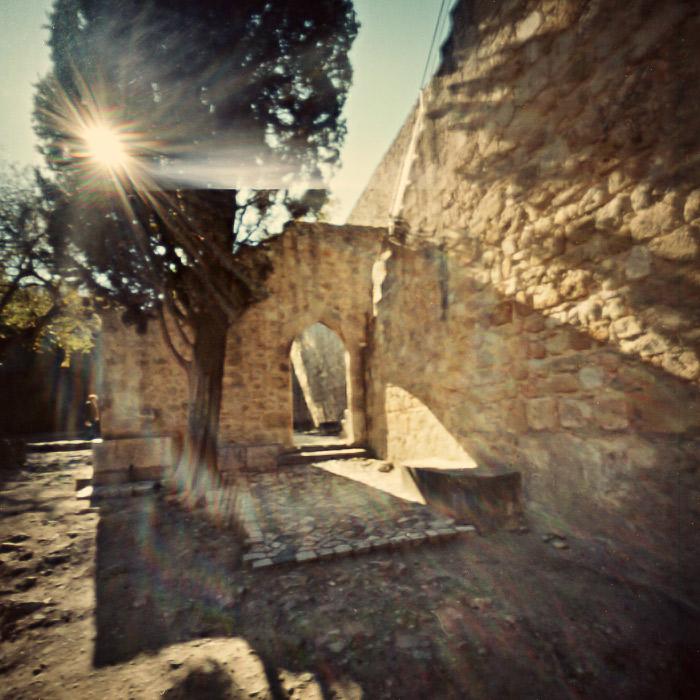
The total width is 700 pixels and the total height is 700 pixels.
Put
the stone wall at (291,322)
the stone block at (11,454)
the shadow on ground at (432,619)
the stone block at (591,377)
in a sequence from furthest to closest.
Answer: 1. the stone block at (11,454)
2. the stone wall at (291,322)
3. the stone block at (591,377)
4. the shadow on ground at (432,619)

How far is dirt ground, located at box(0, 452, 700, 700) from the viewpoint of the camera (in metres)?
1.74

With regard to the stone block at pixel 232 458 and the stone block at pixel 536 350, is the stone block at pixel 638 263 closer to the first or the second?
the stone block at pixel 536 350

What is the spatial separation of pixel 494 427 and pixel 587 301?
1.46m

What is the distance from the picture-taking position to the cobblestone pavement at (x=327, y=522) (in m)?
3.13

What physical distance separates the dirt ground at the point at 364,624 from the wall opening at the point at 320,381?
30.0 ft

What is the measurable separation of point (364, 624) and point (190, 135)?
19.5ft

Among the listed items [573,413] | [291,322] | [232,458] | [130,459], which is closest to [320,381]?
[291,322]

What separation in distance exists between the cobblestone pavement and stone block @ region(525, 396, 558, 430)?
1.10 meters

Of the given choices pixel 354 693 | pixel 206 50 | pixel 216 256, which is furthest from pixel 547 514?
pixel 206 50

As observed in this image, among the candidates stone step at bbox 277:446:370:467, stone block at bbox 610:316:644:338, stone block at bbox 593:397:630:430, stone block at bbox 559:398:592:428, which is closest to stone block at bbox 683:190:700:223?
stone block at bbox 610:316:644:338

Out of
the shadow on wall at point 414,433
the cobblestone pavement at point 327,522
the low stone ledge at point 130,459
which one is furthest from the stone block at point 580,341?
the low stone ledge at point 130,459

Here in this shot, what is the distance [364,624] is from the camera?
2172 mm

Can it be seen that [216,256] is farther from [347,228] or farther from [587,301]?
[587,301]

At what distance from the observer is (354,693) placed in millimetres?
1704
